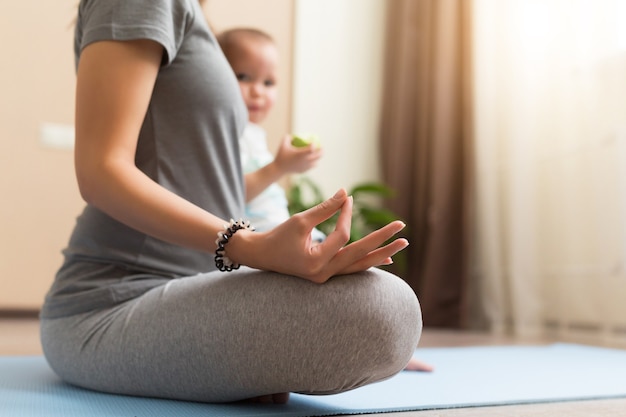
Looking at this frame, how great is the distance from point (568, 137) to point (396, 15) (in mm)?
1437

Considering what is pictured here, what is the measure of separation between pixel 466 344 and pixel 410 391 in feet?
4.07

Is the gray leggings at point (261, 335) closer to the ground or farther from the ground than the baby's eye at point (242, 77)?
closer to the ground

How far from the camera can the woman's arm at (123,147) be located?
3.02 feet

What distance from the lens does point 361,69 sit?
4.07m

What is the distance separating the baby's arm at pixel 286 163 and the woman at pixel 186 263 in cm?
24

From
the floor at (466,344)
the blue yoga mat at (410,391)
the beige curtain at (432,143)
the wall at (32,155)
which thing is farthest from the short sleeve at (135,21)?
the beige curtain at (432,143)

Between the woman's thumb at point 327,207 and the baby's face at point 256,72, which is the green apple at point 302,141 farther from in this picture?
the woman's thumb at point 327,207

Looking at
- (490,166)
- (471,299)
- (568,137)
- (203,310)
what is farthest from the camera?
(471,299)

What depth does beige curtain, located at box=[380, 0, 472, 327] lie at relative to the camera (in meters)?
3.54

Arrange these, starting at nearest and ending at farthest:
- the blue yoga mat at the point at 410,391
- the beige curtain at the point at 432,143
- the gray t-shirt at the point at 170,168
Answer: the blue yoga mat at the point at 410,391, the gray t-shirt at the point at 170,168, the beige curtain at the point at 432,143

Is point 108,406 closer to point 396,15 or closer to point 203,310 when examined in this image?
point 203,310

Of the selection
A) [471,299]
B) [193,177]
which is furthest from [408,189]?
[193,177]

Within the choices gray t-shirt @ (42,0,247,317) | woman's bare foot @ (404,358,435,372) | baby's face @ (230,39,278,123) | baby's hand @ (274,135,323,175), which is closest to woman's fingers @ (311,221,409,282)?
gray t-shirt @ (42,0,247,317)

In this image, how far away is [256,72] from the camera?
1.85 meters
